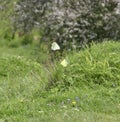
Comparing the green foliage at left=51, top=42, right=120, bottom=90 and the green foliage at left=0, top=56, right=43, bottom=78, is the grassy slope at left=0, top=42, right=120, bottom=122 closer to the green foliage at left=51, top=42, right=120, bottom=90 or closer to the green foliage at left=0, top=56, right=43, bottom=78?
the green foliage at left=51, top=42, right=120, bottom=90

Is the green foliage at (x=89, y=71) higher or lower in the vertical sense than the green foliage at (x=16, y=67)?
higher

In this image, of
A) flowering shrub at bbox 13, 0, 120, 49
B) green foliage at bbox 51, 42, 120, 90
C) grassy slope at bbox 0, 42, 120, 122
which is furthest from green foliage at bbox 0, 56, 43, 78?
flowering shrub at bbox 13, 0, 120, 49

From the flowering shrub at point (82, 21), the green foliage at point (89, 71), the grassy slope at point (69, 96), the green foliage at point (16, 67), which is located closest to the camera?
the grassy slope at point (69, 96)

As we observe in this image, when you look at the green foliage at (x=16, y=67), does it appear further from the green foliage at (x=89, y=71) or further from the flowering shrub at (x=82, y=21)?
the flowering shrub at (x=82, y=21)

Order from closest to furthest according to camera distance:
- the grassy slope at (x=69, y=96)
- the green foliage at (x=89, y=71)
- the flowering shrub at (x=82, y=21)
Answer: the grassy slope at (x=69, y=96), the green foliage at (x=89, y=71), the flowering shrub at (x=82, y=21)

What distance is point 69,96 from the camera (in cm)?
642

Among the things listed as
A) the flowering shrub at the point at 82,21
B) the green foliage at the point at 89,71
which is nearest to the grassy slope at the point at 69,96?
the green foliage at the point at 89,71

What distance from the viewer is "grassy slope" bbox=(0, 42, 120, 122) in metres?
5.77

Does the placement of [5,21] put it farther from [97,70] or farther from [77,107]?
[77,107]

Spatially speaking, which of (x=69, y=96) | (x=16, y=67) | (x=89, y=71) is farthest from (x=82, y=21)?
(x=69, y=96)

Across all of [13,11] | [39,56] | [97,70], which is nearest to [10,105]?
[97,70]

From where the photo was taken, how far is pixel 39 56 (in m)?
10.6

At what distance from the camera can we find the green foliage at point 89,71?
688cm

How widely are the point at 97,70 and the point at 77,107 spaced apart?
3.82 feet
